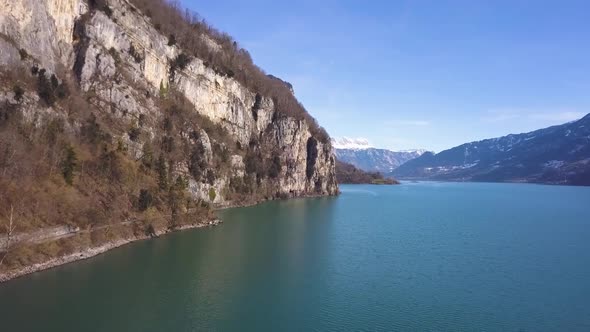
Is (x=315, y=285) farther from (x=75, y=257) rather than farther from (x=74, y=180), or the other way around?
(x=74, y=180)

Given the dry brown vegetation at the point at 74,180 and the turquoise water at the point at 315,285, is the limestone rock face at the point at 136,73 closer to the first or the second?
the dry brown vegetation at the point at 74,180

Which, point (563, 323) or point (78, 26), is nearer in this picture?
point (563, 323)

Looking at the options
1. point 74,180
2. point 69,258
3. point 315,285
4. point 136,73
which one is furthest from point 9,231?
point 136,73

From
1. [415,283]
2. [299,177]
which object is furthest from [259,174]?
[415,283]

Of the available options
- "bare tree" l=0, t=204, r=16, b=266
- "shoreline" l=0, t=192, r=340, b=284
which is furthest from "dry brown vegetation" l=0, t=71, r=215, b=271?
"shoreline" l=0, t=192, r=340, b=284

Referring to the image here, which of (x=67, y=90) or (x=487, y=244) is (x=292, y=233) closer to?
(x=487, y=244)

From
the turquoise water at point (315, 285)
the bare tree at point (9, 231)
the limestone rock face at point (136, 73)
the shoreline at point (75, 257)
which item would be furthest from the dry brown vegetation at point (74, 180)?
the limestone rock face at point (136, 73)
